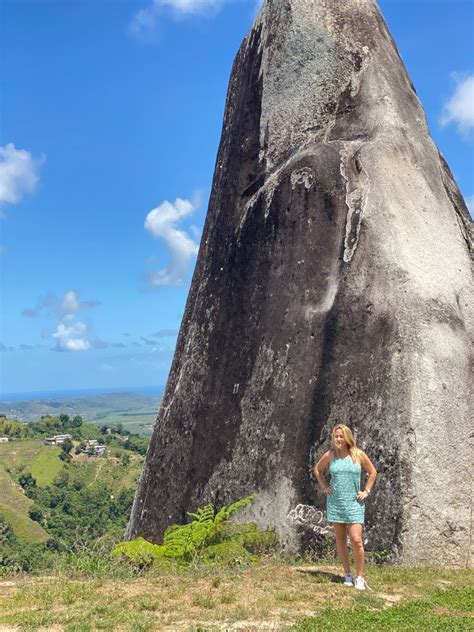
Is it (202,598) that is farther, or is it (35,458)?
(35,458)

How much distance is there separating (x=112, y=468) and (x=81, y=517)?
2622 cm

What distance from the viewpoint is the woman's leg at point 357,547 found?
782cm

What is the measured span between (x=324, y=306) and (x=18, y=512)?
268 ft

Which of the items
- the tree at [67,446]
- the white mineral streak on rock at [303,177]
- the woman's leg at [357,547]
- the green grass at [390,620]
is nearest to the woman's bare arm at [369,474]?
the woman's leg at [357,547]

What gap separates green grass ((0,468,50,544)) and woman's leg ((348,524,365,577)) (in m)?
66.0

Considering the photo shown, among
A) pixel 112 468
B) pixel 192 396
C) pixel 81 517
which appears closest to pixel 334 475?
pixel 192 396

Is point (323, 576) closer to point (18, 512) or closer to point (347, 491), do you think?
point (347, 491)

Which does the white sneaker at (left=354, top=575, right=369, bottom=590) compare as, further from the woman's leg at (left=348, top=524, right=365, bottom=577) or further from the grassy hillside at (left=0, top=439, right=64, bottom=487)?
the grassy hillside at (left=0, top=439, right=64, bottom=487)

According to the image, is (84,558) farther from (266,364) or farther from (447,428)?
(447,428)

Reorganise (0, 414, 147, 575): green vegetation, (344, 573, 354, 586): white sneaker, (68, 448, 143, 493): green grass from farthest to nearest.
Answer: (68, 448, 143, 493): green grass < (0, 414, 147, 575): green vegetation < (344, 573, 354, 586): white sneaker

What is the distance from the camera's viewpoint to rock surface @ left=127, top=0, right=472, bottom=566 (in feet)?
32.1

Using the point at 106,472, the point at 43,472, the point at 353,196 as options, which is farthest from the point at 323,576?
the point at 43,472

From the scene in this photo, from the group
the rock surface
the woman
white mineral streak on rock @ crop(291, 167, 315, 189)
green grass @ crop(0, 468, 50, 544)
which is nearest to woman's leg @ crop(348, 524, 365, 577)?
the woman

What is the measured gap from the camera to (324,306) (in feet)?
36.6
